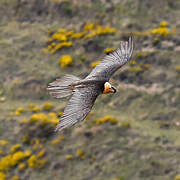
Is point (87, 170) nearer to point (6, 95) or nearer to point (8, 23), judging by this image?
point (6, 95)

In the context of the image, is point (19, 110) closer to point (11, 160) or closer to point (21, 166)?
point (11, 160)

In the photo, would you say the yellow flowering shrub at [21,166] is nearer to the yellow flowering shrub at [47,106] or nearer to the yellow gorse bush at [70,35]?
the yellow flowering shrub at [47,106]

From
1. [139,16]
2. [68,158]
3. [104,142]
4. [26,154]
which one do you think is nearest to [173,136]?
[104,142]

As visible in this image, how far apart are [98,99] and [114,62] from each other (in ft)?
68.8

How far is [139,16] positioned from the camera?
48.4 metres

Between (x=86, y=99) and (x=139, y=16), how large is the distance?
109 feet

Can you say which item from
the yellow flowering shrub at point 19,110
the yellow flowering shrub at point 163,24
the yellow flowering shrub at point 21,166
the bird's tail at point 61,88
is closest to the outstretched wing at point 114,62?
the bird's tail at point 61,88

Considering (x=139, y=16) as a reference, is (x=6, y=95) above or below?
below

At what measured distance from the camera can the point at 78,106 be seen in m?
16.4

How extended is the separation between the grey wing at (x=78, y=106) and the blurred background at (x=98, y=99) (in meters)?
18.4

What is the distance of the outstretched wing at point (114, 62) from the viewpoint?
19.8 m

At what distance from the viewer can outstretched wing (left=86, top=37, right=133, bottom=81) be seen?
19.8 meters

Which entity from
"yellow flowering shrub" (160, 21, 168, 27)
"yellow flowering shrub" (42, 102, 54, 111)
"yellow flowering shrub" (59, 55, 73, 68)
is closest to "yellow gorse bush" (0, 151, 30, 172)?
"yellow flowering shrub" (42, 102, 54, 111)

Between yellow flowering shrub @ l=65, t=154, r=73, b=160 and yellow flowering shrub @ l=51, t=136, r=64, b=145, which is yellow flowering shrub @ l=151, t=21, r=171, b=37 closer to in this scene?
yellow flowering shrub @ l=51, t=136, r=64, b=145
